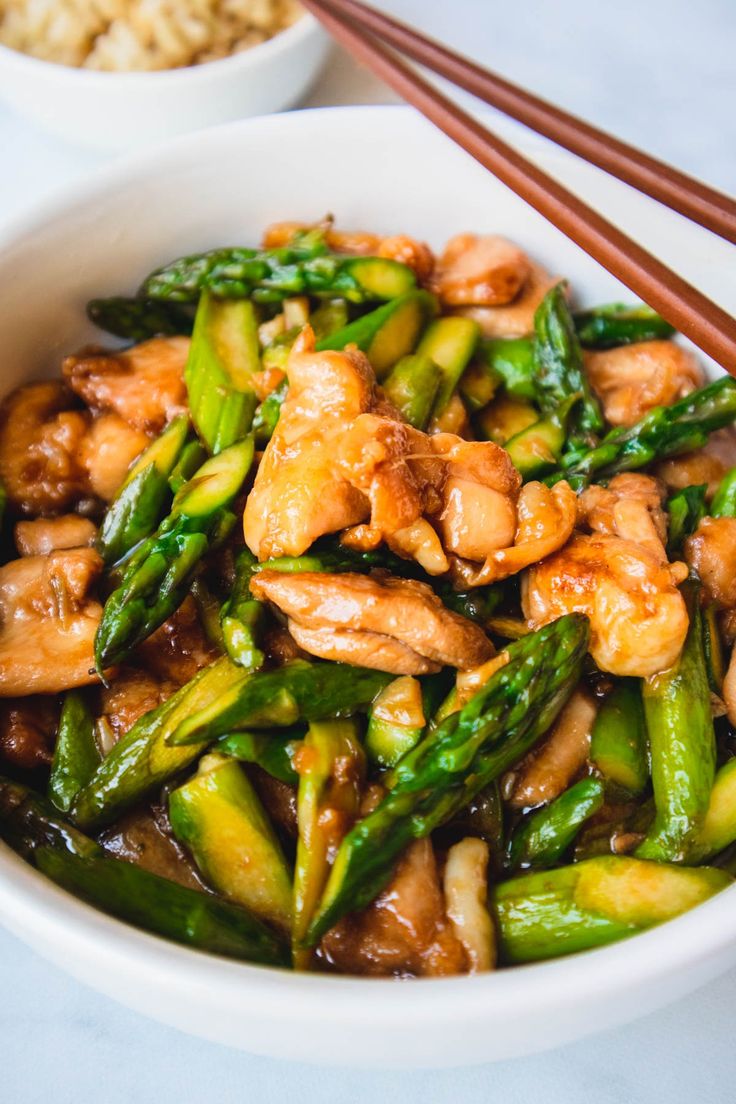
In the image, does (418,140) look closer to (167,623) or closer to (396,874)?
(167,623)

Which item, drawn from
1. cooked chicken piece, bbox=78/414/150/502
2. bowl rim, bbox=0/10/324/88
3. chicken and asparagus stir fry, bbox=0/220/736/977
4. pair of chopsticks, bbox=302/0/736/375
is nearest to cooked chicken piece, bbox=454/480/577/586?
chicken and asparagus stir fry, bbox=0/220/736/977

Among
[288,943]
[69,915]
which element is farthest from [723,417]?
[69,915]

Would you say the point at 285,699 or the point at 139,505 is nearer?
the point at 285,699

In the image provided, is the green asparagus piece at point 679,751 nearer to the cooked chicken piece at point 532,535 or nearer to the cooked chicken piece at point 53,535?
the cooked chicken piece at point 532,535

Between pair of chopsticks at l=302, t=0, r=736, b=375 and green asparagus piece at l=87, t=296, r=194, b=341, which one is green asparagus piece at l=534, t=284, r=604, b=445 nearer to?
pair of chopsticks at l=302, t=0, r=736, b=375

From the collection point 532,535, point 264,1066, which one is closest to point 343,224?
point 532,535

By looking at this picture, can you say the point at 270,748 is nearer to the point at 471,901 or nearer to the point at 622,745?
the point at 471,901
